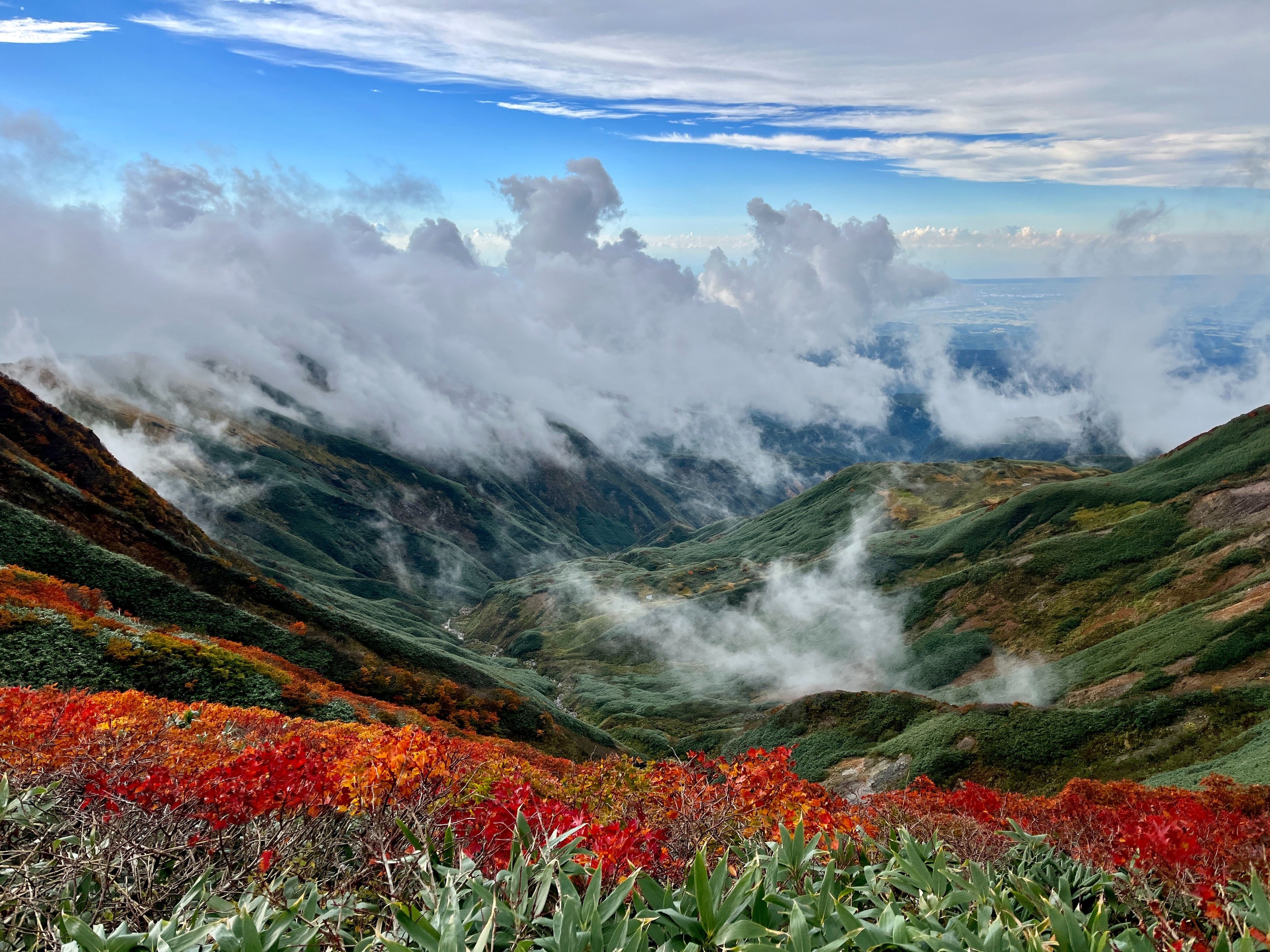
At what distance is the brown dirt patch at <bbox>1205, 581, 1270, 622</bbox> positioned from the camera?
6494 centimetres

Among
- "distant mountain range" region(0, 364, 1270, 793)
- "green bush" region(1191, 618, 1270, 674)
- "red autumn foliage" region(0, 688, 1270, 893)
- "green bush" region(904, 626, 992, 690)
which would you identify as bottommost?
"green bush" region(904, 626, 992, 690)

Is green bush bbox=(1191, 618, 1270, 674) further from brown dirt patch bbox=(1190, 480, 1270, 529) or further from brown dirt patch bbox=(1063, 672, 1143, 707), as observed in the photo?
brown dirt patch bbox=(1190, 480, 1270, 529)

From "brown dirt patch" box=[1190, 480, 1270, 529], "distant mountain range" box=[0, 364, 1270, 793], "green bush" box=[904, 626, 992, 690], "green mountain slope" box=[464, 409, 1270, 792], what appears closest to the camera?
"distant mountain range" box=[0, 364, 1270, 793]

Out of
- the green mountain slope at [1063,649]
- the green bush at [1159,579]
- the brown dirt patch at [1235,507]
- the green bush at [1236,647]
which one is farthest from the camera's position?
the brown dirt patch at [1235,507]

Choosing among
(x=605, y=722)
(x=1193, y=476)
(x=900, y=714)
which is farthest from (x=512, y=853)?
(x=1193, y=476)

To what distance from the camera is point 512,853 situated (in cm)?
707

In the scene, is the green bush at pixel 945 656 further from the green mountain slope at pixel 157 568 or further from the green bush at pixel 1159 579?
the green mountain slope at pixel 157 568

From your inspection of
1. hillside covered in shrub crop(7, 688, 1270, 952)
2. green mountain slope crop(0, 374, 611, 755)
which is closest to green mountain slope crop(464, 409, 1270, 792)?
green mountain slope crop(0, 374, 611, 755)

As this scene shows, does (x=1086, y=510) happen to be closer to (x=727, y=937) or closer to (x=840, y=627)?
(x=840, y=627)

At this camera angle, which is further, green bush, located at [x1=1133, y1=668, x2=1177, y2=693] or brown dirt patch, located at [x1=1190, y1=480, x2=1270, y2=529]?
brown dirt patch, located at [x1=1190, y1=480, x2=1270, y2=529]

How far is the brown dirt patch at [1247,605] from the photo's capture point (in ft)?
213

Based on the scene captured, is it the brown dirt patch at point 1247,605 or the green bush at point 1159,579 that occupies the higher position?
the brown dirt patch at point 1247,605

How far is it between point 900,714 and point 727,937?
272 feet

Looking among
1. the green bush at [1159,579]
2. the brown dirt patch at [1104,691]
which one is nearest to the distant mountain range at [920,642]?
the green bush at [1159,579]
